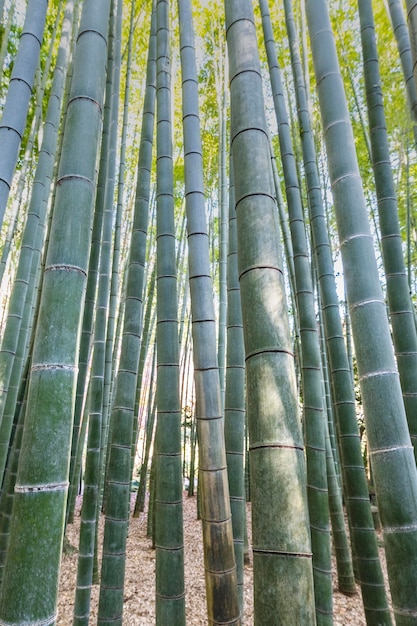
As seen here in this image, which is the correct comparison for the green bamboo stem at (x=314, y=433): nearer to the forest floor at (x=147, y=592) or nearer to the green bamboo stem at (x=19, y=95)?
the green bamboo stem at (x=19, y=95)

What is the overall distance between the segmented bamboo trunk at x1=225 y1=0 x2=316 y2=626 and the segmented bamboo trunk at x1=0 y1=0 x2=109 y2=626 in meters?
0.40

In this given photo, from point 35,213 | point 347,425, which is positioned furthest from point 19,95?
point 347,425

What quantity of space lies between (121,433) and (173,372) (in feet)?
1.33

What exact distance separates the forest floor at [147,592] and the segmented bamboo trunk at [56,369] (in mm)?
2898

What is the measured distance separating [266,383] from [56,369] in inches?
19.1

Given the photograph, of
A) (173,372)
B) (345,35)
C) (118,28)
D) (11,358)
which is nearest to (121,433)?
(173,372)

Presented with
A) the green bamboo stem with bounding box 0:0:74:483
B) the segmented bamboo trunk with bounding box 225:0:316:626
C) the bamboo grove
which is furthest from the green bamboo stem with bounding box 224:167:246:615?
the green bamboo stem with bounding box 0:0:74:483

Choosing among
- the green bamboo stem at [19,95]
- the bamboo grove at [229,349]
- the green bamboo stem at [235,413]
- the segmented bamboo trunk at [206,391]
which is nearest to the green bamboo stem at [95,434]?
the bamboo grove at [229,349]

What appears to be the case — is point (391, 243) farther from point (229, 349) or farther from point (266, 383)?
point (266, 383)

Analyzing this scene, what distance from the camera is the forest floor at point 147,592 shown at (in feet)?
10.3

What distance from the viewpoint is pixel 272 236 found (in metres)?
0.98

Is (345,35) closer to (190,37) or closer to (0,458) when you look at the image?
(190,37)

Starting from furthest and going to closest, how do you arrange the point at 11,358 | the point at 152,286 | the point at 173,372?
the point at 152,286 < the point at 11,358 < the point at 173,372

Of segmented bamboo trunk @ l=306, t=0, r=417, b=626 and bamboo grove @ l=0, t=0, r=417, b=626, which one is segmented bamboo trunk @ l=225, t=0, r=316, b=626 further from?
segmented bamboo trunk @ l=306, t=0, r=417, b=626
